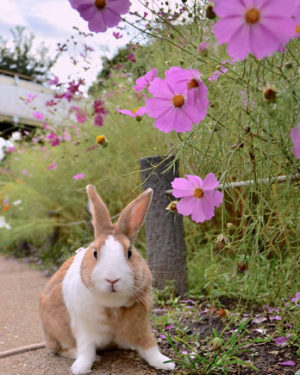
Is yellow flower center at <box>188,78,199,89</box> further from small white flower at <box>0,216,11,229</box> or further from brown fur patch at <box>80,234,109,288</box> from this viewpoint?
small white flower at <box>0,216,11,229</box>

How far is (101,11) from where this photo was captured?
42.4 inches

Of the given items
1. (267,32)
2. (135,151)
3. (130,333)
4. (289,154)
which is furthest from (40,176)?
(267,32)

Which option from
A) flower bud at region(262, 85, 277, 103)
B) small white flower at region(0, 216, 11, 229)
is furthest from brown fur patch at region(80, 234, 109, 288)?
small white flower at region(0, 216, 11, 229)

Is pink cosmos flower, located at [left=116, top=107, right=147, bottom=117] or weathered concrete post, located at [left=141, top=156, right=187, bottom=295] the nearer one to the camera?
pink cosmos flower, located at [left=116, top=107, right=147, bottom=117]

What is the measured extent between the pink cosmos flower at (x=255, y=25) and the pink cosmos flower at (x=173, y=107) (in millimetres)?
194

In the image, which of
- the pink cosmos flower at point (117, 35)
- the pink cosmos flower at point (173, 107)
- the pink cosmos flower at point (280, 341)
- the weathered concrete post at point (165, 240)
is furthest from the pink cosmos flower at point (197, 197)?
the pink cosmos flower at point (117, 35)

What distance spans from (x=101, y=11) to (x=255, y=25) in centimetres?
42

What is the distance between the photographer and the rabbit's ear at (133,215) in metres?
1.87

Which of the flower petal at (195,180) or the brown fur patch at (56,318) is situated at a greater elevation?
the flower petal at (195,180)

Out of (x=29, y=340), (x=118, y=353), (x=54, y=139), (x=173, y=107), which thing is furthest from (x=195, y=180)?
(x=54, y=139)

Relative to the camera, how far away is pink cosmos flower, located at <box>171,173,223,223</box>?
1.21 meters

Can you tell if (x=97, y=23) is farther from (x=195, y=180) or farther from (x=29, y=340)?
(x=29, y=340)

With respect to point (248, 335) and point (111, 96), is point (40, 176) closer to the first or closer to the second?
point (111, 96)

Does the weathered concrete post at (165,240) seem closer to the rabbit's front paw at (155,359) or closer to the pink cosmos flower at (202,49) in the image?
the rabbit's front paw at (155,359)
